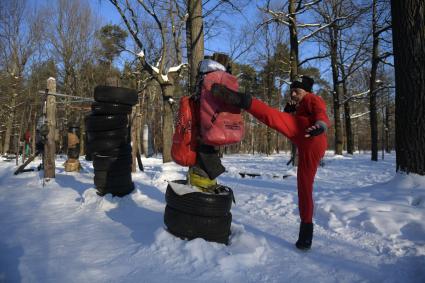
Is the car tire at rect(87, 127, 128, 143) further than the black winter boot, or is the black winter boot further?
the car tire at rect(87, 127, 128, 143)

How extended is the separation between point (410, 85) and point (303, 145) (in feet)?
10.1

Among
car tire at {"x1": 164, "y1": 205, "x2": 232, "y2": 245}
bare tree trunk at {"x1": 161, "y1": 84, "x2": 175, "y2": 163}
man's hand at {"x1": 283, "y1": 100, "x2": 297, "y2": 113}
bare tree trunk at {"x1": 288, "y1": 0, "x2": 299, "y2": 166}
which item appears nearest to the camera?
car tire at {"x1": 164, "y1": 205, "x2": 232, "y2": 245}

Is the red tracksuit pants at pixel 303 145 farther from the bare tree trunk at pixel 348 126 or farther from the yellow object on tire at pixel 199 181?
the bare tree trunk at pixel 348 126

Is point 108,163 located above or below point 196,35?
below

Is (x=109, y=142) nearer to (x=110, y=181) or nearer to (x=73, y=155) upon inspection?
(x=110, y=181)

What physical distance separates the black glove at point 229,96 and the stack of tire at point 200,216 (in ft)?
3.13

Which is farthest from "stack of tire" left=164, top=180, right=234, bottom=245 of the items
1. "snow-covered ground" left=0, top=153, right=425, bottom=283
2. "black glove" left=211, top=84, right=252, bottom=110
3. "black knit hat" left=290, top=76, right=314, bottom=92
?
"black knit hat" left=290, top=76, right=314, bottom=92

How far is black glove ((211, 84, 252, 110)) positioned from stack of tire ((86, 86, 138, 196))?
330 centimetres

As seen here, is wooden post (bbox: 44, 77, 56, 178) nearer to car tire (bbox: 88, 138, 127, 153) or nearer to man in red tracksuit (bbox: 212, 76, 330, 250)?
car tire (bbox: 88, 138, 127, 153)

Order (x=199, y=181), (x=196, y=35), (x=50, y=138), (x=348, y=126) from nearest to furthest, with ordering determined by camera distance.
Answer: (x=199, y=181) < (x=50, y=138) < (x=196, y=35) < (x=348, y=126)

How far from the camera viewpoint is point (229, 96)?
282 cm

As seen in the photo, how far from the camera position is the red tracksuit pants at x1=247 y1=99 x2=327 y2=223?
3043 millimetres

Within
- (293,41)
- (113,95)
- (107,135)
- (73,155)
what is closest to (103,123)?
(107,135)

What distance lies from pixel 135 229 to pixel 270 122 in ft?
6.75
